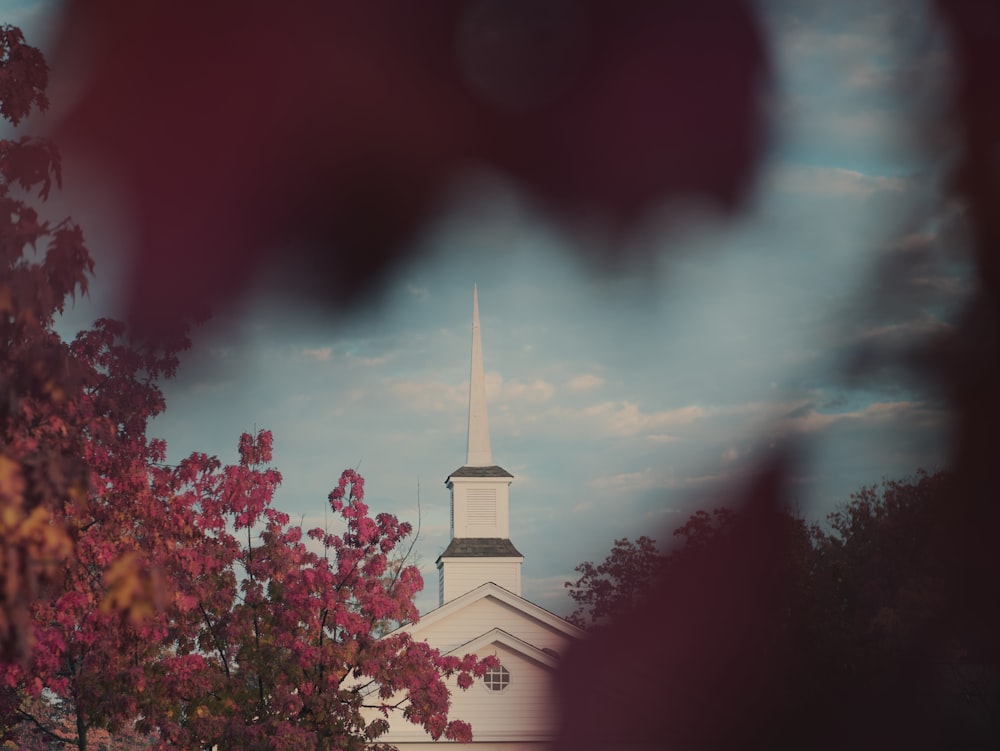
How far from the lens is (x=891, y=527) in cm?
1805

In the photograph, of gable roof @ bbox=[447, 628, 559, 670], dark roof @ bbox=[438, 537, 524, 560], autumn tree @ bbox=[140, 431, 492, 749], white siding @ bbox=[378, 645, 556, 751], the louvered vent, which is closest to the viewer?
autumn tree @ bbox=[140, 431, 492, 749]

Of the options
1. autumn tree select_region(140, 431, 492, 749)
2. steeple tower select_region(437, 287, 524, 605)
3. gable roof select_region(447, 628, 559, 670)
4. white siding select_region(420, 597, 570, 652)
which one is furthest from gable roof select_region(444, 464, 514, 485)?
autumn tree select_region(140, 431, 492, 749)

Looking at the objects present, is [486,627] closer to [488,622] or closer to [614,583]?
[488,622]

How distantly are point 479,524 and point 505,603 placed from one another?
13.7 feet

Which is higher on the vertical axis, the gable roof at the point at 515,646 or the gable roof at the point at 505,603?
the gable roof at the point at 505,603

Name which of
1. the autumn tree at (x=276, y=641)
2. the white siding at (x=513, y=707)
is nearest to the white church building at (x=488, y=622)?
the white siding at (x=513, y=707)

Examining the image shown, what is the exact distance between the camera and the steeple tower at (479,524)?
26.3 meters

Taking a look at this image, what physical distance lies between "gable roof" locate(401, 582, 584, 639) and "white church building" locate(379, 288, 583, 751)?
0.07 feet

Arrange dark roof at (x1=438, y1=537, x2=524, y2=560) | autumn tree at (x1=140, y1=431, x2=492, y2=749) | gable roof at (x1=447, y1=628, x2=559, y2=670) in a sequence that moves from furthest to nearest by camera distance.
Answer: dark roof at (x1=438, y1=537, x2=524, y2=560), gable roof at (x1=447, y1=628, x2=559, y2=670), autumn tree at (x1=140, y1=431, x2=492, y2=749)

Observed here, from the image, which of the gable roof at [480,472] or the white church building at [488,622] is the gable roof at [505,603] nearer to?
the white church building at [488,622]

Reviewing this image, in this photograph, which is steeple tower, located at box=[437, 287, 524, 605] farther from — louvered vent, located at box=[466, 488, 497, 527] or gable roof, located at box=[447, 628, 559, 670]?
gable roof, located at box=[447, 628, 559, 670]

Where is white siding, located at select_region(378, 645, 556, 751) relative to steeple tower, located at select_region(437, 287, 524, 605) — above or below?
below

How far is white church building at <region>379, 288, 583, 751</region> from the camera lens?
2000cm

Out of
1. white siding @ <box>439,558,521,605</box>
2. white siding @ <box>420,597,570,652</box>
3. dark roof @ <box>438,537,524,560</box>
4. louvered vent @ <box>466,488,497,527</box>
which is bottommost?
white siding @ <box>420,597,570,652</box>
